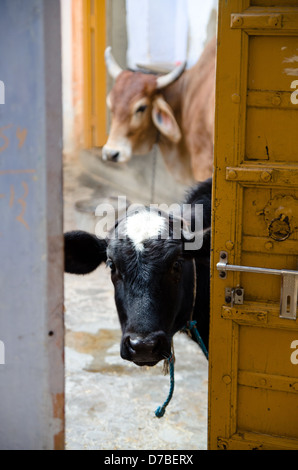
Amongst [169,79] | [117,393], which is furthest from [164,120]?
[117,393]

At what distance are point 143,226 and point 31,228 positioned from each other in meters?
1.40

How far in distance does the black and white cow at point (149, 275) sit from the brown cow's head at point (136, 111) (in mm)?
3774

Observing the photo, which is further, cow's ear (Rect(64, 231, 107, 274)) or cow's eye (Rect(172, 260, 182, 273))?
cow's ear (Rect(64, 231, 107, 274))

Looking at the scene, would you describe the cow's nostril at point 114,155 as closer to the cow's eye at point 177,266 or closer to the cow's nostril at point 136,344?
the cow's eye at point 177,266

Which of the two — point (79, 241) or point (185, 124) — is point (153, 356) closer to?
point (79, 241)

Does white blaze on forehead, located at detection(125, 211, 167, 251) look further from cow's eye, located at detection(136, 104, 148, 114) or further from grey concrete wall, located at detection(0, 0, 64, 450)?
cow's eye, located at detection(136, 104, 148, 114)

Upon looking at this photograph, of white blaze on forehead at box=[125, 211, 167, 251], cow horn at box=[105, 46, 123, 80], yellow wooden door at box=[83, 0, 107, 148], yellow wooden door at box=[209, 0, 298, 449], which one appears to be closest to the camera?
yellow wooden door at box=[209, 0, 298, 449]

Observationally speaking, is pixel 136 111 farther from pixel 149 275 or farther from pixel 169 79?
pixel 149 275

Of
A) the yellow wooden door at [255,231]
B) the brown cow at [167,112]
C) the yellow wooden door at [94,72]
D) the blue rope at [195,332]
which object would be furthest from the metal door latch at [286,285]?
the yellow wooden door at [94,72]

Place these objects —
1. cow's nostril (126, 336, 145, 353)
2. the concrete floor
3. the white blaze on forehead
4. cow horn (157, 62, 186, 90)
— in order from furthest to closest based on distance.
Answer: cow horn (157, 62, 186, 90) → the concrete floor → the white blaze on forehead → cow's nostril (126, 336, 145, 353)

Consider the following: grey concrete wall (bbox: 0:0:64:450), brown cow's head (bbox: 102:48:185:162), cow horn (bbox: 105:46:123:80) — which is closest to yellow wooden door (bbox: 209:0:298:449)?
grey concrete wall (bbox: 0:0:64:450)

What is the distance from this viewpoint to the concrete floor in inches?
152
